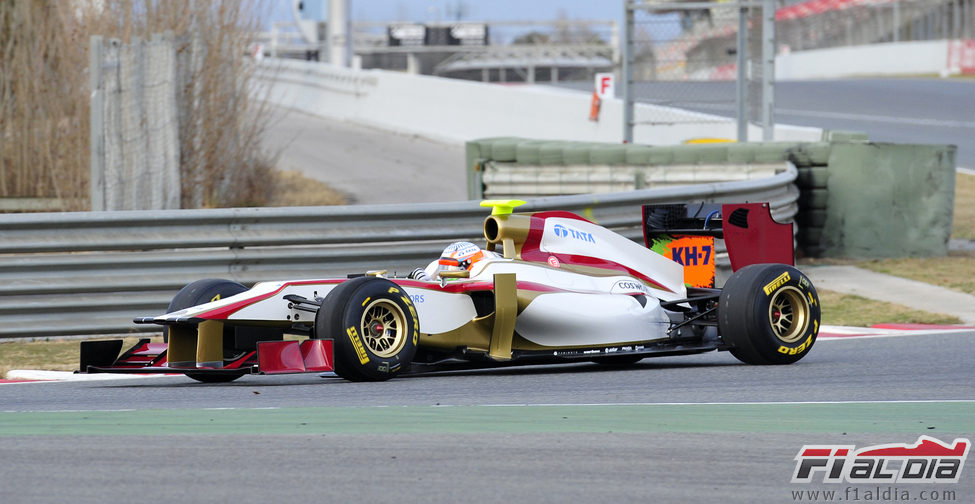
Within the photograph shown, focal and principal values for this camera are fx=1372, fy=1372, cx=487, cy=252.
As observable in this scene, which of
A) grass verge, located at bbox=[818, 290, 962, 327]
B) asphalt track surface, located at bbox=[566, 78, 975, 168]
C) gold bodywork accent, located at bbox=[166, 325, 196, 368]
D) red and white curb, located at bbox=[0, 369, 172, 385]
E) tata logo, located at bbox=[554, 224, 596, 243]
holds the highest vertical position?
asphalt track surface, located at bbox=[566, 78, 975, 168]

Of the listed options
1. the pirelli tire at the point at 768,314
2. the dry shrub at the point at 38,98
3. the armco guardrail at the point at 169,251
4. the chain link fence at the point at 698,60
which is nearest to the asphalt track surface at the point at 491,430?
the pirelli tire at the point at 768,314

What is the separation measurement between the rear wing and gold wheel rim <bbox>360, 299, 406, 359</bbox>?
8.28ft

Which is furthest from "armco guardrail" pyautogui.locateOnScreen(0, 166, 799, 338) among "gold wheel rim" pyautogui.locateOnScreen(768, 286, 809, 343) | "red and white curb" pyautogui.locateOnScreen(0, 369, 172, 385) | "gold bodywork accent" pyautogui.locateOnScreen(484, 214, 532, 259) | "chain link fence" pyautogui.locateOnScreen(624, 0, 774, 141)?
"chain link fence" pyautogui.locateOnScreen(624, 0, 774, 141)

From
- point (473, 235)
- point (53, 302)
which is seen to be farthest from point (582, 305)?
point (53, 302)

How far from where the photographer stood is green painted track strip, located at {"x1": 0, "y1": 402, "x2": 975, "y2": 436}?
609cm

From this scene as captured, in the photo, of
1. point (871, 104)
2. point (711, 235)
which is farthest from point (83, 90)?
point (871, 104)

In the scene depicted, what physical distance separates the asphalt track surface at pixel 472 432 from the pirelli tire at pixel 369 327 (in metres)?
0.15

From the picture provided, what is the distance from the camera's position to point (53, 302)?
10383 mm

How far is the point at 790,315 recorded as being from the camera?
887 cm

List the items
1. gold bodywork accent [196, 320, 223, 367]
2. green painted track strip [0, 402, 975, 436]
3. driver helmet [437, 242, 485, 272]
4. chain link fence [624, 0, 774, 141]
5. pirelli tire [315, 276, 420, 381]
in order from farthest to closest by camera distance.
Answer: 1. chain link fence [624, 0, 774, 141]
2. driver helmet [437, 242, 485, 272]
3. gold bodywork accent [196, 320, 223, 367]
4. pirelli tire [315, 276, 420, 381]
5. green painted track strip [0, 402, 975, 436]

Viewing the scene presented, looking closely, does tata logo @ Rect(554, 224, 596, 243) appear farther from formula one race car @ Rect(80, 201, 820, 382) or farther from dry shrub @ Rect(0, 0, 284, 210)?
dry shrub @ Rect(0, 0, 284, 210)

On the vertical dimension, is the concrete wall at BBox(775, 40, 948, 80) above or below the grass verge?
above

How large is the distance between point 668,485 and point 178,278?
637cm

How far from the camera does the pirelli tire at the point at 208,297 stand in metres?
8.05
